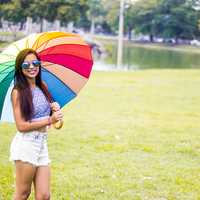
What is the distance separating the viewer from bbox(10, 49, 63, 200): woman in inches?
146

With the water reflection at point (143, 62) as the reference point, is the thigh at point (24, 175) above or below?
above

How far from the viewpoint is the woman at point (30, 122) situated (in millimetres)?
3699

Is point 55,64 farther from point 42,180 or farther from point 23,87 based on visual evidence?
point 42,180

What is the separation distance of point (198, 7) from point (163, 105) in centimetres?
6264

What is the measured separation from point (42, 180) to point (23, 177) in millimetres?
135

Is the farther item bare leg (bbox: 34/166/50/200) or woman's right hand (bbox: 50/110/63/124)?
bare leg (bbox: 34/166/50/200)

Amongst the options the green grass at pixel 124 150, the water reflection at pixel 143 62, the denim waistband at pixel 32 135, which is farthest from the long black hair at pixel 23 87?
the water reflection at pixel 143 62

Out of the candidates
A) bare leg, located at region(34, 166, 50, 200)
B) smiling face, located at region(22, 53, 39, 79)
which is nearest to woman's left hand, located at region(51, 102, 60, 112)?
smiling face, located at region(22, 53, 39, 79)

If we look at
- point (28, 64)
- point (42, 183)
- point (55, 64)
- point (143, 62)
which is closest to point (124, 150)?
point (55, 64)

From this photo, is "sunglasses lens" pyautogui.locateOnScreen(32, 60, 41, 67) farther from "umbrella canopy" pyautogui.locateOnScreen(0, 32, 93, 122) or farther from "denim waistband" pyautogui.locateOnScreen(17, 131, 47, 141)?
"denim waistband" pyautogui.locateOnScreen(17, 131, 47, 141)

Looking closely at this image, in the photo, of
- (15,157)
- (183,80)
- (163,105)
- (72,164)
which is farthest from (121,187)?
(183,80)

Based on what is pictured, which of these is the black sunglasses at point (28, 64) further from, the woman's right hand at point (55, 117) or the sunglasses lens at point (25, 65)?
the woman's right hand at point (55, 117)

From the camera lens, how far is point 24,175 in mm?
3777

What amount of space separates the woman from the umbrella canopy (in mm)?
184
